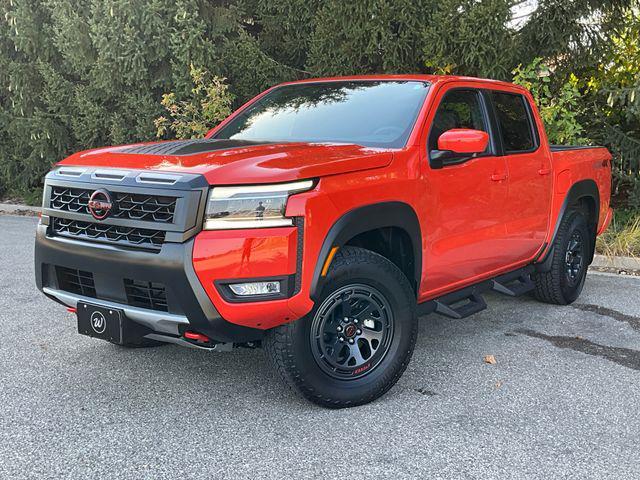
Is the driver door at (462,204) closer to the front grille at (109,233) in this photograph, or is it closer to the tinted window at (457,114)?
the tinted window at (457,114)

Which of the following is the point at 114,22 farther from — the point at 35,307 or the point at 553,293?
the point at 553,293

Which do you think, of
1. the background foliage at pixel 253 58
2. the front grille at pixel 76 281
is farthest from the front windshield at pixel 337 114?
the background foliage at pixel 253 58

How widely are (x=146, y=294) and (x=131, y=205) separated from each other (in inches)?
17.4

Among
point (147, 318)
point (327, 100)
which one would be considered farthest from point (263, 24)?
point (147, 318)

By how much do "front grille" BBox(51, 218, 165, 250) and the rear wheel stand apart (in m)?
3.54

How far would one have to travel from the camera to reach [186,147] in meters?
3.76

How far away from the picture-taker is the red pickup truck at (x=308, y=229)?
3020 millimetres

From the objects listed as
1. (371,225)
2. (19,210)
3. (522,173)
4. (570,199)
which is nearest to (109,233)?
(371,225)

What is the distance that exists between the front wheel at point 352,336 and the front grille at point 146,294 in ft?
1.82

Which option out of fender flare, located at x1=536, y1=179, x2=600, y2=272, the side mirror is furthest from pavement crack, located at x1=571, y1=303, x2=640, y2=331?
the side mirror

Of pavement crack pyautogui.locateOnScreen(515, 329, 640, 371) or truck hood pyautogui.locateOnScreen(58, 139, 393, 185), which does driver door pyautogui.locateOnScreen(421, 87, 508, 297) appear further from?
pavement crack pyautogui.locateOnScreen(515, 329, 640, 371)

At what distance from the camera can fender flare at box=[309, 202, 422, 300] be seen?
3.15m

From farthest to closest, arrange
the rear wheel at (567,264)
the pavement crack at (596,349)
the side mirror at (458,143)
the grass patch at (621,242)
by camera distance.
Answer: the grass patch at (621,242), the rear wheel at (567,264), the pavement crack at (596,349), the side mirror at (458,143)

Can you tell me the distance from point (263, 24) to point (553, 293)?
7335 mm
